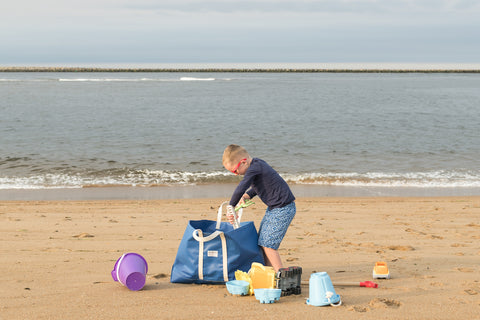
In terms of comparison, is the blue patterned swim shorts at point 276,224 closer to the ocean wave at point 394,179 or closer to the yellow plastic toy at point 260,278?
the yellow plastic toy at point 260,278

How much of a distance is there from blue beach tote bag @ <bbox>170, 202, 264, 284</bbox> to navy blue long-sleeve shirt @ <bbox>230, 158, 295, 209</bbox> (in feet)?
1.10

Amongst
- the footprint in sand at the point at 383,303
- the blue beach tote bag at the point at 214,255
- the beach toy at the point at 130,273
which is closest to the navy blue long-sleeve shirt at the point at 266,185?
the blue beach tote bag at the point at 214,255

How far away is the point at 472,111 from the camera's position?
111 ft

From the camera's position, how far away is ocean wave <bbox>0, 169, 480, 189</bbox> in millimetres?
12704

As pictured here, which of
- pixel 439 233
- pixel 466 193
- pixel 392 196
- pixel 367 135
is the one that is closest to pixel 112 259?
pixel 439 233

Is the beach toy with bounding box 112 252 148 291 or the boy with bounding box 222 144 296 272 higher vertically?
the boy with bounding box 222 144 296 272

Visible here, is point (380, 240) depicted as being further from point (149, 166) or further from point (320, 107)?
point (320, 107)

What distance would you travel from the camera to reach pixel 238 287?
440cm

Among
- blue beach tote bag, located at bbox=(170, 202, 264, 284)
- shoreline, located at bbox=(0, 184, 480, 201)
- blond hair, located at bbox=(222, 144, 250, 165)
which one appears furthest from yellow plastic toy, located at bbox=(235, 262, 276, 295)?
shoreline, located at bbox=(0, 184, 480, 201)

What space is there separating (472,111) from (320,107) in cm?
999

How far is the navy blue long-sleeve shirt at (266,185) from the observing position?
180 inches

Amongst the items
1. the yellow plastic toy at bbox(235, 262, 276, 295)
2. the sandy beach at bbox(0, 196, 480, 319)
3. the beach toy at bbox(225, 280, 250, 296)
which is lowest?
the sandy beach at bbox(0, 196, 480, 319)

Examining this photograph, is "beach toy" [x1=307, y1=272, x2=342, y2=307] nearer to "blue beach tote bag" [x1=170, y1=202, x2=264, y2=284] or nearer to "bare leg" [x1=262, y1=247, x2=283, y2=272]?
"bare leg" [x1=262, y1=247, x2=283, y2=272]

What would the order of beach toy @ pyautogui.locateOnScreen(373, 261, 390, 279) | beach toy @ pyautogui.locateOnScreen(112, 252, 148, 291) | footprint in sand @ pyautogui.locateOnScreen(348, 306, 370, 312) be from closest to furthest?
footprint in sand @ pyautogui.locateOnScreen(348, 306, 370, 312) < beach toy @ pyautogui.locateOnScreen(112, 252, 148, 291) < beach toy @ pyautogui.locateOnScreen(373, 261, 390, 279)
